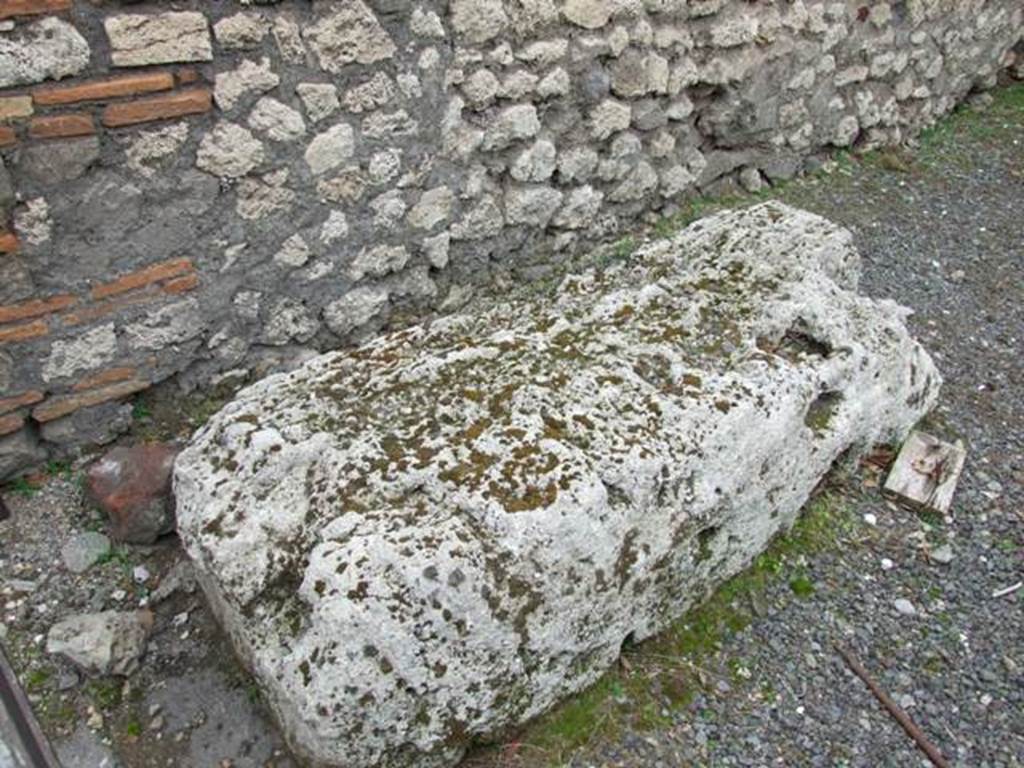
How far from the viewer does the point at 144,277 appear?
9.43 feet

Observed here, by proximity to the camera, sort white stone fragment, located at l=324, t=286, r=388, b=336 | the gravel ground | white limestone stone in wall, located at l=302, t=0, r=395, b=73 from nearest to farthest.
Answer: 1. the gravel ground
2. white limestone stone in wall, located at l=302, t=0, r=395, b=73
3. white stone fragment, located at l=324, t=286, r=388, b=336

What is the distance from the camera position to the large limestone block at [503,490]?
6.54ft

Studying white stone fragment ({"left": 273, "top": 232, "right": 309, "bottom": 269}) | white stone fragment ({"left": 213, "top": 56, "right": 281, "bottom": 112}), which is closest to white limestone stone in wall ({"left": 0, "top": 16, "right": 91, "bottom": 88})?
white stone fragment ({"left": 213, "top": 56, "right": 281, "bottom": 112})

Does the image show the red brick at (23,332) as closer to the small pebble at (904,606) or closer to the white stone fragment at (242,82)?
the white stone fragment at (242,82)

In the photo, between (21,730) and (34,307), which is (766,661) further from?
(34,307)

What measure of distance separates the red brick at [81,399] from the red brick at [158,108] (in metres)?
0.86

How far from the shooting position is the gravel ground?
227cm

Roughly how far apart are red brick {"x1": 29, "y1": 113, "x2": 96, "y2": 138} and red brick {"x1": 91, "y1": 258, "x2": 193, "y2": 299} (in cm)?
46

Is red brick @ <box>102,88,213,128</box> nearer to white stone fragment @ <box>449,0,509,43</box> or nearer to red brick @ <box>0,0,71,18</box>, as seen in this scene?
red brick @ <box>0,0,71,18</box>

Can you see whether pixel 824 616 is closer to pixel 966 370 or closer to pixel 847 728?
pixel 847 728

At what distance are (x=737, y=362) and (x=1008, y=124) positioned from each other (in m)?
→ 4.76

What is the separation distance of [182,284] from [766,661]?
2.19 meters

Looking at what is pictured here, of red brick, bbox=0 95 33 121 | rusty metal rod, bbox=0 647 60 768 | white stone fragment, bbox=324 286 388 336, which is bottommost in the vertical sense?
rusty metal rod, bbox=0 647 60 768

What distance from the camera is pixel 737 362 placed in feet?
8.52
